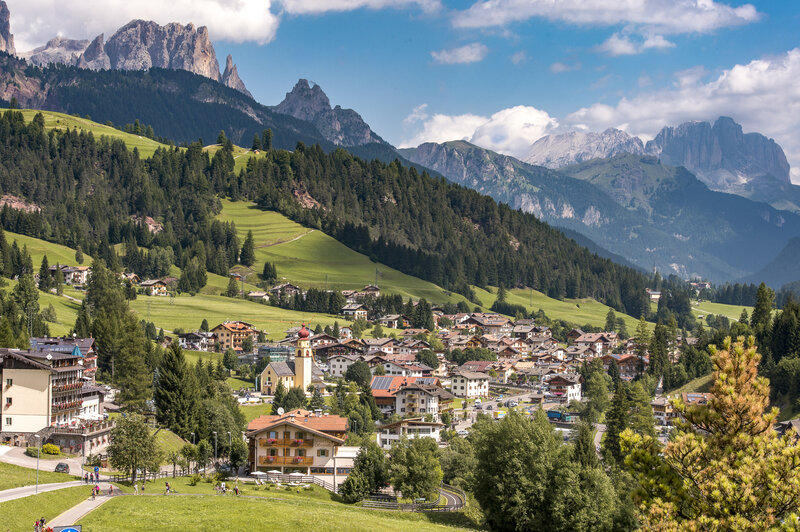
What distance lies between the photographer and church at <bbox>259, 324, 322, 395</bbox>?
13250cm

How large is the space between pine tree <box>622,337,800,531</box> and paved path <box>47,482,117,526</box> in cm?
3361

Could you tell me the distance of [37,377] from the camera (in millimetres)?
77188

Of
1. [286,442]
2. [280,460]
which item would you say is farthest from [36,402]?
[286,442]

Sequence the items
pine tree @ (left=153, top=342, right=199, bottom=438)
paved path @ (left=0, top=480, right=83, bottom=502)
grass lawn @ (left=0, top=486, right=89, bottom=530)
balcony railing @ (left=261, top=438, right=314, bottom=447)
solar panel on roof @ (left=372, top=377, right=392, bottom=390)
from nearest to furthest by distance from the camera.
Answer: grass lawn @ (left=0, top=486, right=89, bottom=530), paved path @ (left=0, top=480, right=83, bottom=502), balcony railing @ (left=261, top=438, right=314, bottom=447), pine tree @ (left=153, top=342, right=199, bottom=438), solar panel on roof @ (left=372, top=377, right=392, bottom=390)

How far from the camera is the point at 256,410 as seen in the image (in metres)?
116

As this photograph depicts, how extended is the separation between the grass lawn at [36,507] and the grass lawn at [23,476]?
3.37 meters

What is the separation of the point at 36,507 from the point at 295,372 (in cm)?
8852

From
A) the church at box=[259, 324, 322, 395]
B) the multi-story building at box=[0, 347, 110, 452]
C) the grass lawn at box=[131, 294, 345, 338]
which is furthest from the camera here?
the grass lawn at box=[131, 294, 345, 338]

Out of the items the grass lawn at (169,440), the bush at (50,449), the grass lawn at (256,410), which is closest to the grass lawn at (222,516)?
the bush at (50,449)

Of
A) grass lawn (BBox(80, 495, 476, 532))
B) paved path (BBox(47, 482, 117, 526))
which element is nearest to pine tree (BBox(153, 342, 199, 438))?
paved path (BBox(47, 482, 117, 526))

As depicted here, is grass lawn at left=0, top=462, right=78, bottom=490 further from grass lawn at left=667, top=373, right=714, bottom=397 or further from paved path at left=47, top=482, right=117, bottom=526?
grass lawn at left=667, top=373, right=714, bottom=397

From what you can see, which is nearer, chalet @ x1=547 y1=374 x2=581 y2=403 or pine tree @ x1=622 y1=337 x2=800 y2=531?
pine tree @ x1=622 y1=337 x2=800 y2=531

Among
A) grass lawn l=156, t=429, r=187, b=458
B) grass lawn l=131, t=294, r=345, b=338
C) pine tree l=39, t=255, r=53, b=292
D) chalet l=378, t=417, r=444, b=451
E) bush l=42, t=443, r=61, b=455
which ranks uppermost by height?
pine tree l=39, t=255, r=53, b=292

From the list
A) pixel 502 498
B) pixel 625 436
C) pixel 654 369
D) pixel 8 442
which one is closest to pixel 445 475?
pixel 502 498
